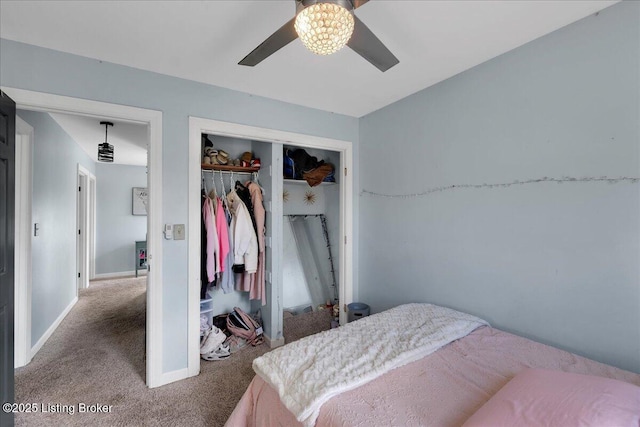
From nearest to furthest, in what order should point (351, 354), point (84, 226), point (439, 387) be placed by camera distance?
point (439, 387) → point (351, 354) → point (84, 226)

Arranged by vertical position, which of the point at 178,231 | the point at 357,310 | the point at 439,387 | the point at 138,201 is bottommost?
the point at 357,310

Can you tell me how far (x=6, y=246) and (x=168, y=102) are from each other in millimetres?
1268

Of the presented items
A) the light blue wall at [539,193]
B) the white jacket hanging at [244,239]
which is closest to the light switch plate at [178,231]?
the white jacket hanging at [244,239]

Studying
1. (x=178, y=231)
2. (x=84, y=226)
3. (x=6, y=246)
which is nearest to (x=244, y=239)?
(x=178, y=231)

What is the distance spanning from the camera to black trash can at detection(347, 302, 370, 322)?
108 inches

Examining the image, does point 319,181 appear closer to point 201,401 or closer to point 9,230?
point 201,401

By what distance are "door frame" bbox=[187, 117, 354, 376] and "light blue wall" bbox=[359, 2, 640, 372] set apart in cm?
63

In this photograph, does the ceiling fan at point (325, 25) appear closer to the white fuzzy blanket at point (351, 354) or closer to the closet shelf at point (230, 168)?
the white fuzzy blanket at point (351, 354)

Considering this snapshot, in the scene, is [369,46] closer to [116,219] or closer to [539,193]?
[539,193]

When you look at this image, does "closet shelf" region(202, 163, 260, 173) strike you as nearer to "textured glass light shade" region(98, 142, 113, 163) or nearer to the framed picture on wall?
"textured glass light shade" region(98, 142, 113, 163)

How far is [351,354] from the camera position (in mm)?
1425

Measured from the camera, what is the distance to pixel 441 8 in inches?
56.1

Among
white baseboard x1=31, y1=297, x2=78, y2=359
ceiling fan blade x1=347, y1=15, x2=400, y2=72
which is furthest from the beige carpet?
ceiling fan blade x1=347, y1=15, x2=400, y2=72

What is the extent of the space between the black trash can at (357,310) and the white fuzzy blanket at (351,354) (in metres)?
0.81
